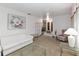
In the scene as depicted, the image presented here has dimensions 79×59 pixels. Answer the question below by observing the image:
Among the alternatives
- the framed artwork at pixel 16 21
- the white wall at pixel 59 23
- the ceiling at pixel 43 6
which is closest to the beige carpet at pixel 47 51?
the white wall at pixel 59 23

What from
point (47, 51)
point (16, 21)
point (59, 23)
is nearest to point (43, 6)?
point (59, 23)

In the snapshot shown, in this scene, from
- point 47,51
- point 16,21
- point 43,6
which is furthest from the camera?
point 16,21

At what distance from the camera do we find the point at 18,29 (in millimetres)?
4336

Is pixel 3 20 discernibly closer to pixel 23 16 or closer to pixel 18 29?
pixel 18 29

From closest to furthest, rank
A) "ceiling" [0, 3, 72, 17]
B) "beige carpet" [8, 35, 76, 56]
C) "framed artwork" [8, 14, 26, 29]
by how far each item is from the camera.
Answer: "beige carpet" [8, 35, 76, 56]
"ceiling" [0, 3, 72, 17]
"framed artwork" [8, 14, 26, 29]

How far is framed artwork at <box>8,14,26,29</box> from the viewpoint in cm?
376

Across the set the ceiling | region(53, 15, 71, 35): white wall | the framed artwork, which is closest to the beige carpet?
region(53, 15, 71, 35): white wall

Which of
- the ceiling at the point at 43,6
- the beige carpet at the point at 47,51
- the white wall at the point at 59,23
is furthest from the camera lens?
A: the white wall at the point at 59,23

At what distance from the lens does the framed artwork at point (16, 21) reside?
3.76 meters

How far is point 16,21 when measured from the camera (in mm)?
4102

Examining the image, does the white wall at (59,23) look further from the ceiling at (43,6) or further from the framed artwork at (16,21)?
the framed artwork at (16,21)

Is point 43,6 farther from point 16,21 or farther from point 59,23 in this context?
point 16,21

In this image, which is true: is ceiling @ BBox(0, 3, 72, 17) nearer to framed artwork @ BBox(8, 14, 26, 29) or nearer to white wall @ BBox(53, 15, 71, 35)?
white wall @ BBox(53, 15, 71, 35)

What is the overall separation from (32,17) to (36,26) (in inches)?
34.1
